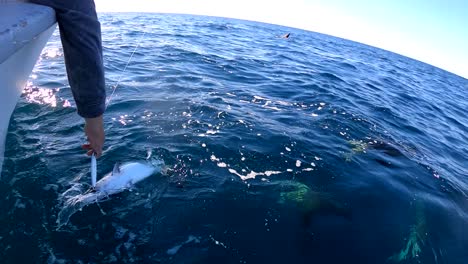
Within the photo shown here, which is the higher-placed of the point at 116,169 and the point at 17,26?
the point at 17,26

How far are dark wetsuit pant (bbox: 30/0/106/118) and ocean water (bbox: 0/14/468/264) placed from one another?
85.8 inches

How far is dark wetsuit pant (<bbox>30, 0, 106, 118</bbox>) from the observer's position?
2098mm

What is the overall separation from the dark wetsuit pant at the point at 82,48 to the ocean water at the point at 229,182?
218 centimetres

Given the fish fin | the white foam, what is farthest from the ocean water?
the fish fin

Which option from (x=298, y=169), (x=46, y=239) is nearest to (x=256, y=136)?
(x=298, y=169)

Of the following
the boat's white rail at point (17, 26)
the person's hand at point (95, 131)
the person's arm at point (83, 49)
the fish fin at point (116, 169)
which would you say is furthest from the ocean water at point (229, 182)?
the person's arm at point (83, 49)

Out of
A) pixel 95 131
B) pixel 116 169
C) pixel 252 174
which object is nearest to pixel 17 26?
pixel 95 131

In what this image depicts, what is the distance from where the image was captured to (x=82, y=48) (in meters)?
2.12

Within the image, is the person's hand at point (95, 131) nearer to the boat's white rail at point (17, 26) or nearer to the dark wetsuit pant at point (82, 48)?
the dark wetsuit pant at point (82, 48)

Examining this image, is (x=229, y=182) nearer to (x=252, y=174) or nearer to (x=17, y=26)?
(x=252, y=174)

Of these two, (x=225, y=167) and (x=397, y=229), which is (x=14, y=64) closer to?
(x=225, y=167)

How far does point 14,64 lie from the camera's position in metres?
3.37

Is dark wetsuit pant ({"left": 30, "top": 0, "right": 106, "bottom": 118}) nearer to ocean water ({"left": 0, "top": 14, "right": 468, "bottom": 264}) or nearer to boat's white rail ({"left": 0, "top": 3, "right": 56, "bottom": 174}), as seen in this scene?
boat's white rail ({"left": 0, "top": 3, "right": 56, "bottom": 174})

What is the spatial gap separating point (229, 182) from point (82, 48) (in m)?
3.46
